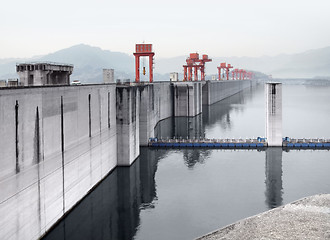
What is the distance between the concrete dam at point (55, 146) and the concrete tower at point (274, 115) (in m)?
23.9

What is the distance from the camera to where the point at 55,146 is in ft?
94.7

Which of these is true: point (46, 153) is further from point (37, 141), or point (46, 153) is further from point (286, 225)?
point (286, 225)

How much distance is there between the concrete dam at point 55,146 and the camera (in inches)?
882

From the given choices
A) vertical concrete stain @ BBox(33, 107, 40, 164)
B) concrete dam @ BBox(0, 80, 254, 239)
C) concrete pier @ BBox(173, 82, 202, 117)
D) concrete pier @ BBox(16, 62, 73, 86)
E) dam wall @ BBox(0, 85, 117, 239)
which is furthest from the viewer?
concrete pier @ BBox(173, 82, 202, 117)

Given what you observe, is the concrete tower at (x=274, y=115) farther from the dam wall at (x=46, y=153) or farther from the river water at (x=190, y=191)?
the dam wall at (x=46, y=153)

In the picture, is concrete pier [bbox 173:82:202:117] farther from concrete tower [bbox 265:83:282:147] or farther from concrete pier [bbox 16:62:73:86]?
concrete pier [bbox 16:62:73:86]

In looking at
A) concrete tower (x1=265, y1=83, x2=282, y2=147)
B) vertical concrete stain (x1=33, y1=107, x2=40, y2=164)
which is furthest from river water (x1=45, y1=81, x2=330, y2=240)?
vertical concrete stain (x1=33, y1=107, x2=40, y2=164)

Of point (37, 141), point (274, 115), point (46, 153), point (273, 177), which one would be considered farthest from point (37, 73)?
point (274, 115)

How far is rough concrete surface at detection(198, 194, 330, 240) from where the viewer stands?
25819 millimetres

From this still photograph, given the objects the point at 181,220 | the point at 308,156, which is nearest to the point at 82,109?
the point at 181,220

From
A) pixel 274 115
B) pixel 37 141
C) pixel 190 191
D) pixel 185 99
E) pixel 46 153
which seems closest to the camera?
pixel 37 141

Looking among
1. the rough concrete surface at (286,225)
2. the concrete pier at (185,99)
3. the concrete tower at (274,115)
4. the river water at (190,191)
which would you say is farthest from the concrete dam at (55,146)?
the concrete pier at (185,99)

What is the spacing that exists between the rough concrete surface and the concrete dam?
40.3ft

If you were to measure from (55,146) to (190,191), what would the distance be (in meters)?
16.2
